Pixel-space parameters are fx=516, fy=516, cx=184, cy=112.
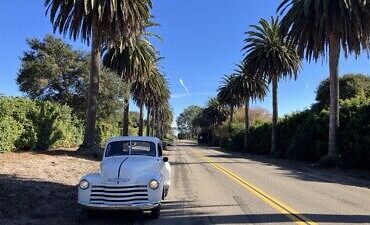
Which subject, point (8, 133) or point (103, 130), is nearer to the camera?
point (8, 133)

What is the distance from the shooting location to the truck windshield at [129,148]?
12.9m

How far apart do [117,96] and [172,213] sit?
31761 millimetres

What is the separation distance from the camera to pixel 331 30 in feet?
99.8

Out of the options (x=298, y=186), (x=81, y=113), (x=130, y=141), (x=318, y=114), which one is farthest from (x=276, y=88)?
(x=130, y=141)

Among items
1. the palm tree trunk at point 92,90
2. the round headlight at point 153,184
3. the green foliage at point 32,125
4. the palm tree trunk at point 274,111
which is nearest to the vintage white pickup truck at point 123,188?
the round headlight at point 153,184

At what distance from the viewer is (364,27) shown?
2947 cm

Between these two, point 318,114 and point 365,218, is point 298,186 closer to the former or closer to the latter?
point 365,218

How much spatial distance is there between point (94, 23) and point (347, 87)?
127 ft

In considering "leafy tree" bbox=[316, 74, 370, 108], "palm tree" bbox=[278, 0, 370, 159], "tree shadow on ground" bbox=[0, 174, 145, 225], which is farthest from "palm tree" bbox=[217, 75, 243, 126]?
"tree shadow on ground" bbox=[0, 174, 145, 225]

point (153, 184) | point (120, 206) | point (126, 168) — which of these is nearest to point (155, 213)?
point (153, 184)

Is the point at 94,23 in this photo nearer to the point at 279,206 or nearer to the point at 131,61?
the point at 131,61

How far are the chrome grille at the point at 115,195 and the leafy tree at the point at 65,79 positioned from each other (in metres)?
31.6

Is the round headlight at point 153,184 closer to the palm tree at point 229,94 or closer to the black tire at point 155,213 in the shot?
the black tire at point 155,213

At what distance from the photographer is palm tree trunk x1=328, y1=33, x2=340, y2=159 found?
101ft
